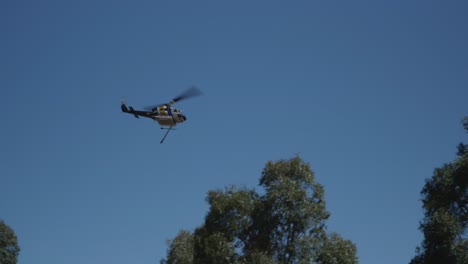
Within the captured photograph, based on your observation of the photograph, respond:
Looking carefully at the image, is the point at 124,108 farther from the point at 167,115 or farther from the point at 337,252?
the point at 337,252

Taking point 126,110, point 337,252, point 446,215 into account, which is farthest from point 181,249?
point 446,215

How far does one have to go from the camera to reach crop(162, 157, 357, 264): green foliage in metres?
47.0

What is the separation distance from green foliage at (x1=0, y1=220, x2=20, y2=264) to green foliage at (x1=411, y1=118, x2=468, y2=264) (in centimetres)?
5020

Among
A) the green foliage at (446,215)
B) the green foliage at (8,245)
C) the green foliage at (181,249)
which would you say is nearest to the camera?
the green foliage at (446,215)

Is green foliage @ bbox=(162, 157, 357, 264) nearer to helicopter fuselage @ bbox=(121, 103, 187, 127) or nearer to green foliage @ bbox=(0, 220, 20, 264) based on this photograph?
helicopter fuselage @ bbox=(121, 103, 187, 127)

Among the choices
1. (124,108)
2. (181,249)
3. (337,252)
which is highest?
(124,108)

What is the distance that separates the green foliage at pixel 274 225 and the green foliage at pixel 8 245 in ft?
119

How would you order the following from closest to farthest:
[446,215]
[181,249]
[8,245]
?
[446,215] → [181,249] → [8,245]

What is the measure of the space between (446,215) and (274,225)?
40.0ft

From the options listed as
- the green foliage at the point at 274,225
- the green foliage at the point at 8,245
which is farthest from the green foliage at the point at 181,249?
the green foliage at the point at 8,245

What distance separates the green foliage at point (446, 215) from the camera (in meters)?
44.9

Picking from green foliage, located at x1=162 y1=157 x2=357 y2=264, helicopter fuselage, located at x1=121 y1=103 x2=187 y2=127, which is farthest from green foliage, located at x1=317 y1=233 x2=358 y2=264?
helicopter fuselage, located at x1=121 y1=103 x2=187 y2=127

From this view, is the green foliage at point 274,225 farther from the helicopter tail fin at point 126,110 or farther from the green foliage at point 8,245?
the green foliage at point 8,245

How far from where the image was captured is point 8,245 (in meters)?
78.9
